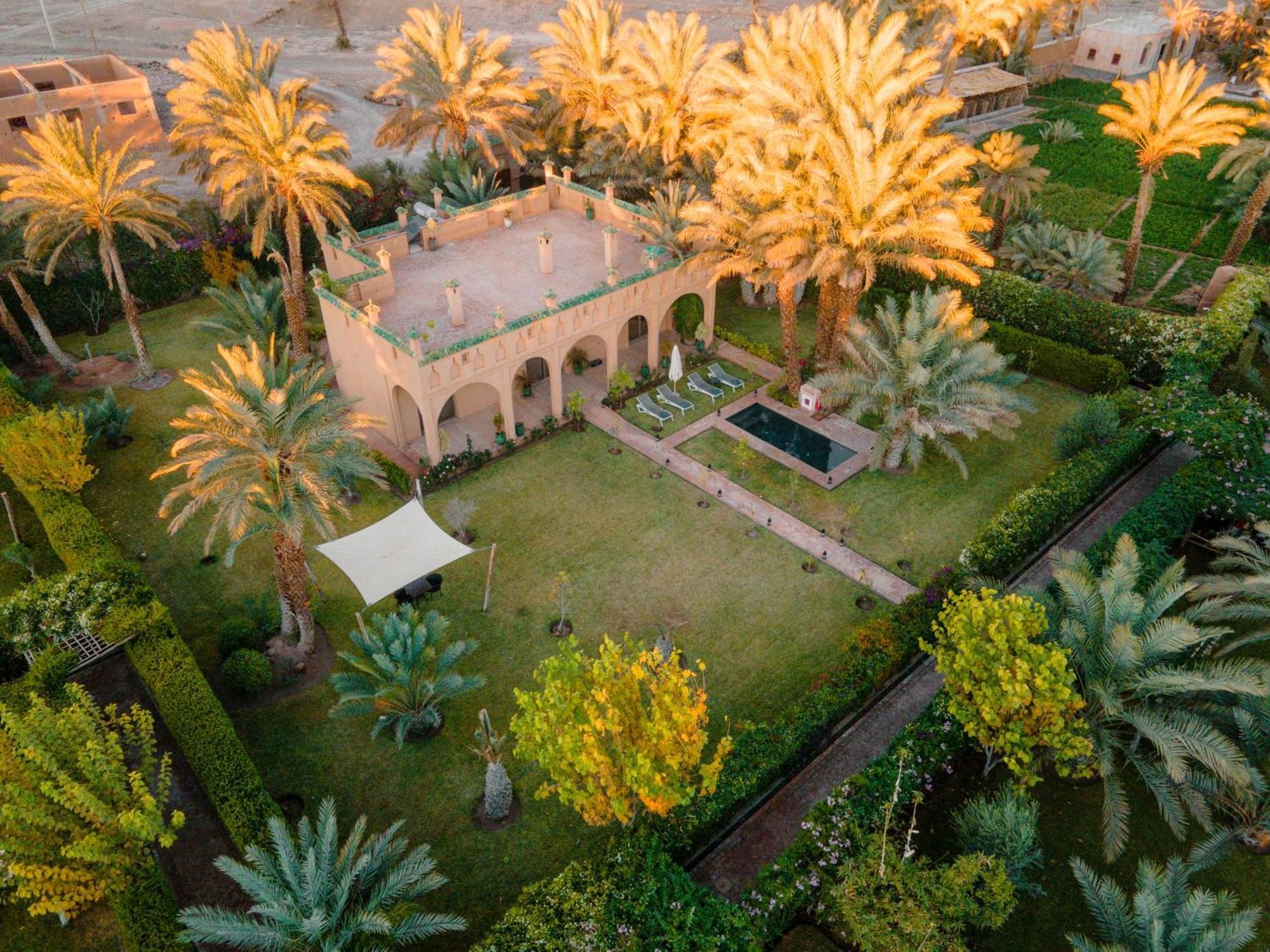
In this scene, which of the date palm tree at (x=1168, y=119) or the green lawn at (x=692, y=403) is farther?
the date palm tree at (x=1168, y=119)

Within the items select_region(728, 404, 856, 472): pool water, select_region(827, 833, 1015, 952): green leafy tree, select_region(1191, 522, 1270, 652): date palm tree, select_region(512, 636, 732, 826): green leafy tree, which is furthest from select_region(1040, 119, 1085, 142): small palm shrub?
select_region(512, 636, 732, 826): green leafy tree

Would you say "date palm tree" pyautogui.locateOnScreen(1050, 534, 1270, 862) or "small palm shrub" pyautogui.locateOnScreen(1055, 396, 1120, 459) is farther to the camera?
"small palm shrub" pyautogui.locateOnScreen(1055, 396, 1120, 459)

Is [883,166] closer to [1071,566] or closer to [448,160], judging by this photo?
[1071,566]

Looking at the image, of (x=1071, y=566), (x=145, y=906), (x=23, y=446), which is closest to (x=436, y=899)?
(x=145, y=906)

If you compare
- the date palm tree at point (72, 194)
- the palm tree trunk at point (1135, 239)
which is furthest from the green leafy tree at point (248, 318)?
the palm tree trunk at point (1135, 239)

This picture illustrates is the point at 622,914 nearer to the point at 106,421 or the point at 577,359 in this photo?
the point at 577,359

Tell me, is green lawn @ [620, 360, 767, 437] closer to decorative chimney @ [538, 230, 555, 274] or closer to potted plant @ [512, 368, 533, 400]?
potted plant @ [512, 368, 533, 400]

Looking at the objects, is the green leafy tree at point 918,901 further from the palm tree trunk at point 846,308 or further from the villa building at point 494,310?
the villa building at point 494,310
